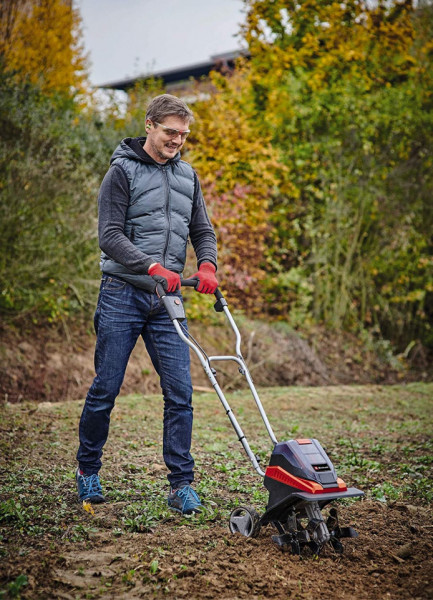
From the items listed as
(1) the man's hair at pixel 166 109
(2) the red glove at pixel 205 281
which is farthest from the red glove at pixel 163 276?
(1) the man's hair at pixel 166 109

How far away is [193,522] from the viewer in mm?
3453

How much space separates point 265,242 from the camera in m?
11.2

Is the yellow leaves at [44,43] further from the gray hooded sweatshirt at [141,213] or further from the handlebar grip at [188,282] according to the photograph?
the handlebar grip at [188,282]

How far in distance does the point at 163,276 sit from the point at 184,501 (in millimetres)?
1224

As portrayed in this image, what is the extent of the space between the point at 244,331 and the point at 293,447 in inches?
271

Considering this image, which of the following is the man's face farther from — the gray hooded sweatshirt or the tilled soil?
the tilled soil

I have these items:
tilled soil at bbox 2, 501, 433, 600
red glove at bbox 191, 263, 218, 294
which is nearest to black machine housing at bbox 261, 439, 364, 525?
tilled soil at bbox 2, 501, 433, 600

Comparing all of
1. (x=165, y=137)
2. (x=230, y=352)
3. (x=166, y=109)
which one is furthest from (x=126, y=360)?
(x=230, y=352)

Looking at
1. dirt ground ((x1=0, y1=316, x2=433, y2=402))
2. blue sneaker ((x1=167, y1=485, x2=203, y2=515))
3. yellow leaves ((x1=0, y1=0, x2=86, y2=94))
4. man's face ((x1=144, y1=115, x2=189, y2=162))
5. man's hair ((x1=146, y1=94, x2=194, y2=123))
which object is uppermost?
yellow leaves ((x1=0, y1=0, x2=86, y2=94))

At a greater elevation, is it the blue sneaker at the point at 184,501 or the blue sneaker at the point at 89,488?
the blue sneaker at the point at 89,488

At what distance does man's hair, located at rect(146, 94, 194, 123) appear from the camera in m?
3.52

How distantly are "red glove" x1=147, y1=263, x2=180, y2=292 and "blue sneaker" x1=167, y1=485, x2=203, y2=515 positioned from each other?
3.66 feet

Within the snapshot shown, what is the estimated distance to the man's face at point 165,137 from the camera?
11.6 ft

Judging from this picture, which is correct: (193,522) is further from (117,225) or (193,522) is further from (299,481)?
(117,225)
